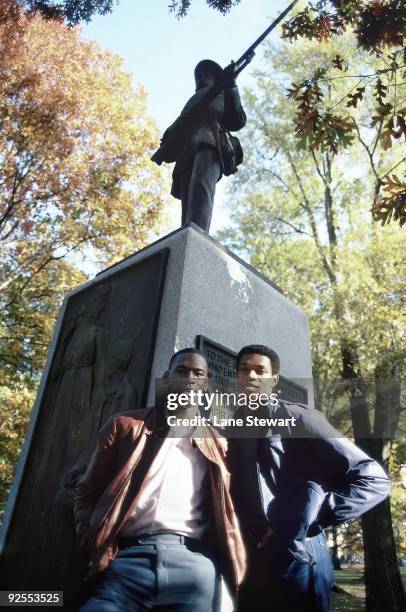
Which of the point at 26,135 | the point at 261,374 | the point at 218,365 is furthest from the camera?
the point at 26,135

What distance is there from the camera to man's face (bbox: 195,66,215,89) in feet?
16.3

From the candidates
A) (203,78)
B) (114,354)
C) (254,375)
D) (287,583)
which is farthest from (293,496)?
(203,78)

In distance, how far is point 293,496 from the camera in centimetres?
165

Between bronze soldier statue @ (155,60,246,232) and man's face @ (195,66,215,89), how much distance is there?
0.04 feet

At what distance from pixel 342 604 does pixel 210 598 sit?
11.8 m

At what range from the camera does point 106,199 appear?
38.1 ft

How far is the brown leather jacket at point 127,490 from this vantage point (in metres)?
1.53

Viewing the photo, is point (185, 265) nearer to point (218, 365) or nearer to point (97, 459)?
point (218, 365)

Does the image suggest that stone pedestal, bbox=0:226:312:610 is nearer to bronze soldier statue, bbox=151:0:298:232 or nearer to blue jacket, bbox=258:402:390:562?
bronze soldier statue, bbox=151:0:298:232

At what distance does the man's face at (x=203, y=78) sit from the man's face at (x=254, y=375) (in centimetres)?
387

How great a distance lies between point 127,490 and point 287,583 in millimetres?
618

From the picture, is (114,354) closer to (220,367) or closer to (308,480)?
(220,367)

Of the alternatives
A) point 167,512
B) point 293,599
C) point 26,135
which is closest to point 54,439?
point 167,512

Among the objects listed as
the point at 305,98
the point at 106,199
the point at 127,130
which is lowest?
the point at 305,98
